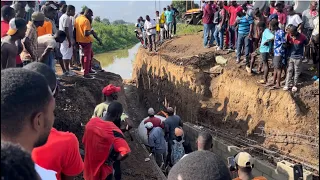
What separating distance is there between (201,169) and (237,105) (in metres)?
8.59

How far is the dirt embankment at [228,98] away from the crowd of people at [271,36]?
0.39 metres

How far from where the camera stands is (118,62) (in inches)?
1335

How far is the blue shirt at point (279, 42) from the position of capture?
8.45m

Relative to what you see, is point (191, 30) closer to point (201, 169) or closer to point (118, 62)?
point (118, 62)

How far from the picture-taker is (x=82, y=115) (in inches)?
295

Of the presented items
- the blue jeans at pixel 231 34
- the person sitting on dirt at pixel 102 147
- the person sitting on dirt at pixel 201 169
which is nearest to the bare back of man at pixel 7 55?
the person sitting on dirt at pixel 102 147

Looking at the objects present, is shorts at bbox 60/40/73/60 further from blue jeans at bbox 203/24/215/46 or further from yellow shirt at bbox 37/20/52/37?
blue jeans at bbox 203/24/215/46

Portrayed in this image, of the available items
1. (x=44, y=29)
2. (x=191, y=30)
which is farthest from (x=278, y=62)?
(x=191, y=30)

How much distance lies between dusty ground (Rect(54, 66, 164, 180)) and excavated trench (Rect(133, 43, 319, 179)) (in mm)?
2525

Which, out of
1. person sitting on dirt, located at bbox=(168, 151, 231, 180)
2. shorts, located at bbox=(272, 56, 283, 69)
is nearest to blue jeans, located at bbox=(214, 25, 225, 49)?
shorts, located at bbox=(272, 56, 283, 69)

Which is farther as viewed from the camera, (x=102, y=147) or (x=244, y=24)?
(x=244, y=24)

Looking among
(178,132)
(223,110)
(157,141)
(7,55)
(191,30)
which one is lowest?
(223,110)

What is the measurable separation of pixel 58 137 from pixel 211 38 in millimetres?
11538

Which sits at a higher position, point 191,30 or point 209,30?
point 209,30
